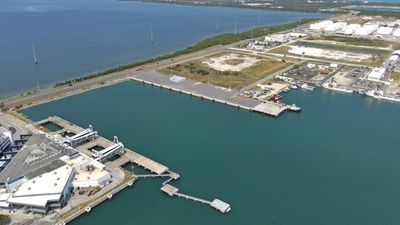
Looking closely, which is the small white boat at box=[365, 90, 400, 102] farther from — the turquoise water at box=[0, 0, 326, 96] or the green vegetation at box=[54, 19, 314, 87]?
the turquoise water at box=[0, 0, 326, 96]

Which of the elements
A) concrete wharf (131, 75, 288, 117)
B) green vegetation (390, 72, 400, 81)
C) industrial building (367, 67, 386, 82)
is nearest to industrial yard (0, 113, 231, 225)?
concrete wharf (131, 75, 288, 117)

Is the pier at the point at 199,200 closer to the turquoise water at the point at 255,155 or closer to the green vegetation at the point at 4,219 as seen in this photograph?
the turquoise water at the point at 255,155

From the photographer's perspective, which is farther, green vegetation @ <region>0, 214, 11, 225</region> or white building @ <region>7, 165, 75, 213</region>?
white building @ <region>7, 165, 75, 213</region>

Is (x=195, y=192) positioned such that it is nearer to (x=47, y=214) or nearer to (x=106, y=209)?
(x=106, y=209)

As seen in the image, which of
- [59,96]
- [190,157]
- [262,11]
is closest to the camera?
[190,157]

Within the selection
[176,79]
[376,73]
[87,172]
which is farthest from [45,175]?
[376,73]

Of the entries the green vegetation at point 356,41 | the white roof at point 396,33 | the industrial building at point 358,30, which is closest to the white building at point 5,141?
the green vegetation at point 356,41

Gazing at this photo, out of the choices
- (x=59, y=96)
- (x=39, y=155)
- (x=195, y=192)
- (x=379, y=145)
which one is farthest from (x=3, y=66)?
(x=379, y=145)
